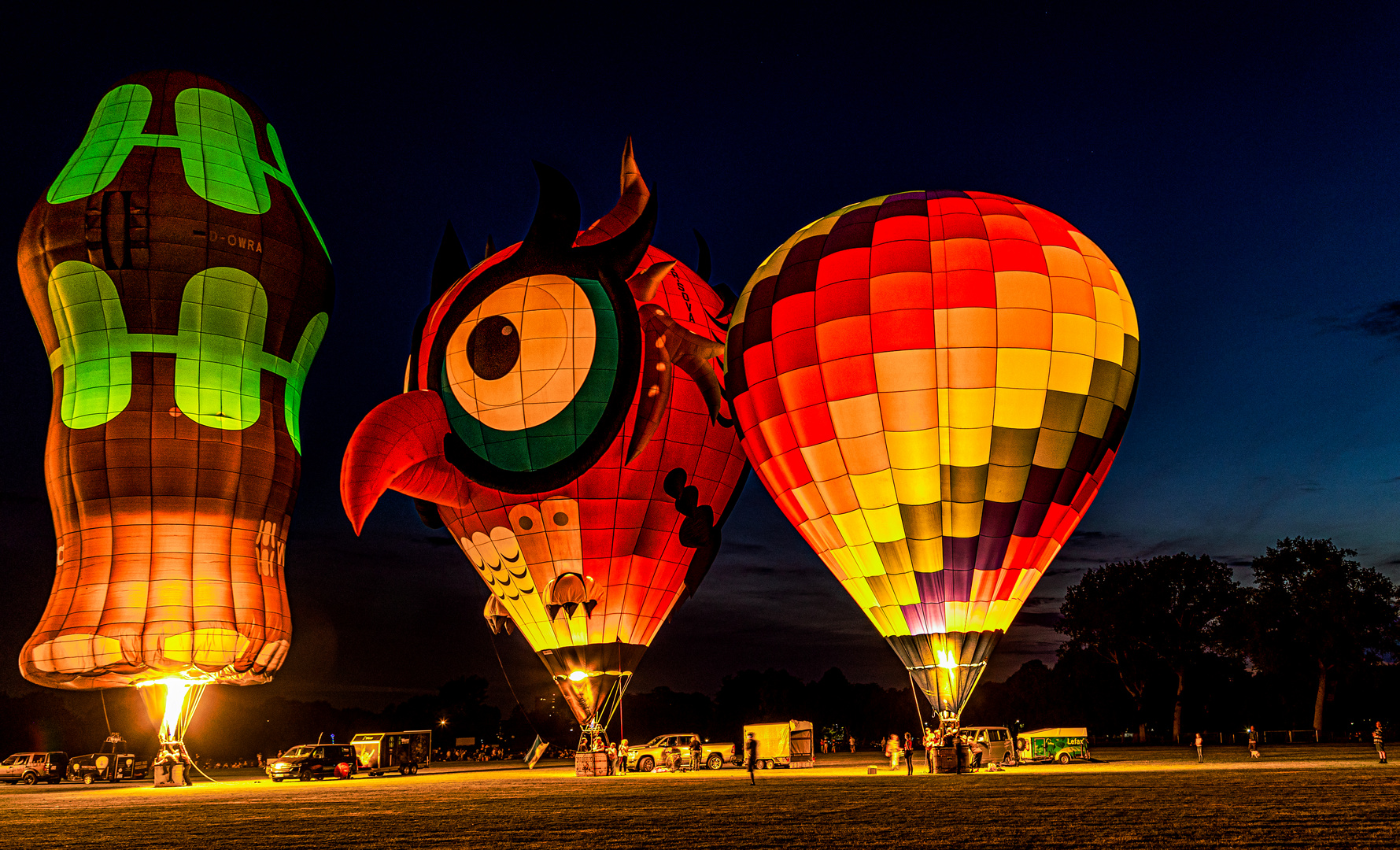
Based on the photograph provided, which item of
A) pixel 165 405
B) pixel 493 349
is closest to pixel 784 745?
pixel 493 349

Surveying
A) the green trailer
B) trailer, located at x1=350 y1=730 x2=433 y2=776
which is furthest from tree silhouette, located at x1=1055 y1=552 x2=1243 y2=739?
trailer, located at x1=350 y1=730 x2=433 y2=776

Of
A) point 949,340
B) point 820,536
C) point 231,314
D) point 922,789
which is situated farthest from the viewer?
point 231,314

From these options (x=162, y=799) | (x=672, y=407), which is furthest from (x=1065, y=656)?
(x=162, y=799)

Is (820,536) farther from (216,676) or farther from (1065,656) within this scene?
(1065,656)

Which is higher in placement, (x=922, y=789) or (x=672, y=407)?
(x=672, y=407)

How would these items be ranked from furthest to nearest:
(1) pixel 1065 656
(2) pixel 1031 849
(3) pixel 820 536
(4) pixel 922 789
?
(1) pixel 1065 656, (3) pixel 820 536, (4) pixel 922 789, (2) pixel 1031 849

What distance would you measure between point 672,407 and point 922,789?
1050 cm

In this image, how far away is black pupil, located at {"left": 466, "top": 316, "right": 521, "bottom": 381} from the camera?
76.2 ft

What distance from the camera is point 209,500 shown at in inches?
995

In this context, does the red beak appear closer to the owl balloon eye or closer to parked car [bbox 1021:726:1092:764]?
the owl balloon eye

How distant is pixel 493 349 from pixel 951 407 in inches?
379

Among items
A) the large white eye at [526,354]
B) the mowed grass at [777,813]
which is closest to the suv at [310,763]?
the mowed grass at [777,813]

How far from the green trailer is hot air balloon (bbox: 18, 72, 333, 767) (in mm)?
20933

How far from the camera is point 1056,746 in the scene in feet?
105
